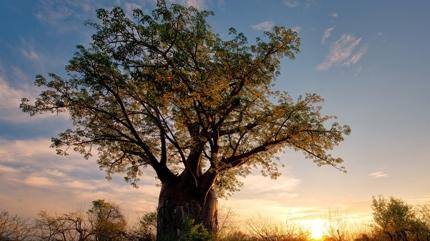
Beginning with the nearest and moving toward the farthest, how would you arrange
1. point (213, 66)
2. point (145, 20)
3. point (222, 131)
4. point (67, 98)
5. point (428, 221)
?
point (145, 20) → point (213, 66) → point (67, 98) → point (222, 131) → point (428, 221)

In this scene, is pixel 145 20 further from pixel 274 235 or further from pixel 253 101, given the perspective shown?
pixel 274 235

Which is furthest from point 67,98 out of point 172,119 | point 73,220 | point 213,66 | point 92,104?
point 73,220

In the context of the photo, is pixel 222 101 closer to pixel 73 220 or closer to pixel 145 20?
pixel 145 20

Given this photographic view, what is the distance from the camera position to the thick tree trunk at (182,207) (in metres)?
15.3

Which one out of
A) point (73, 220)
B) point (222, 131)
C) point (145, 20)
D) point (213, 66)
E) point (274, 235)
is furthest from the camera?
point (73, 220)

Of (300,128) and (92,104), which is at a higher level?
(92,104)

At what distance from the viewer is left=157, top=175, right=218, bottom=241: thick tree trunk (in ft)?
50.3

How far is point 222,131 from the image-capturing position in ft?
55.2

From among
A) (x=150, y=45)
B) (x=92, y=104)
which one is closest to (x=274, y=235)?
(x=150, y=45)

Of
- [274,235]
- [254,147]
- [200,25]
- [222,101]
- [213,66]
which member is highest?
[200,25]

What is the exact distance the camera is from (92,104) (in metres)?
16.0

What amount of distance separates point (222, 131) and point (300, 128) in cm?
332

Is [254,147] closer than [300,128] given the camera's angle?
No

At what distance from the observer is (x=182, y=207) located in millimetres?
15523
